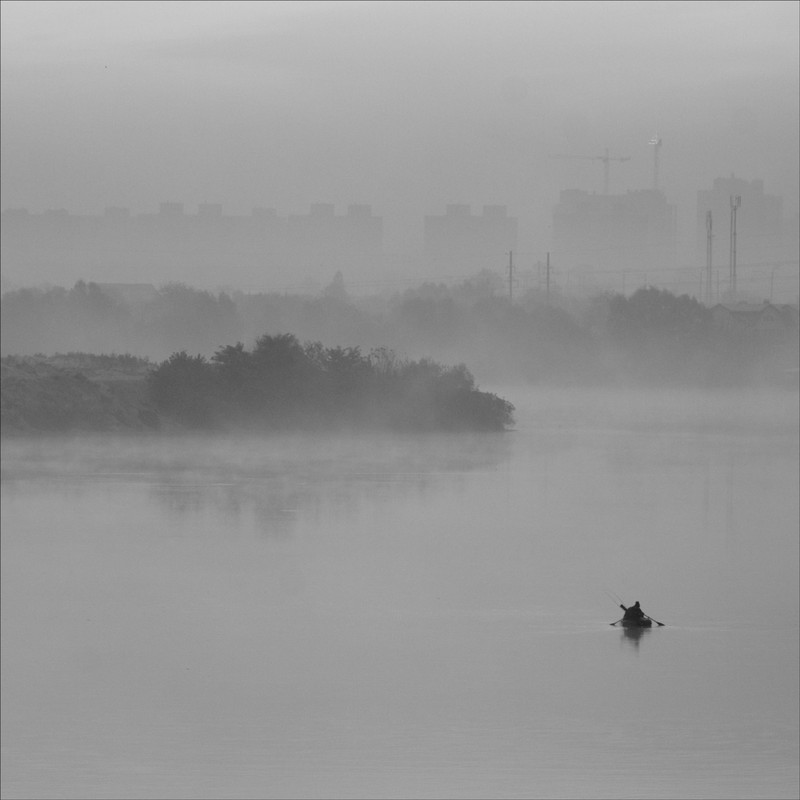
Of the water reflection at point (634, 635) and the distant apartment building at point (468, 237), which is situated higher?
the distant apartment building at point (468, 237)

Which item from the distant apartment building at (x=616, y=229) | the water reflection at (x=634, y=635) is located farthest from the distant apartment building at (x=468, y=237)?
the water reflection at (x=634, y=635)

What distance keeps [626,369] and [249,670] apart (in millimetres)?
26165

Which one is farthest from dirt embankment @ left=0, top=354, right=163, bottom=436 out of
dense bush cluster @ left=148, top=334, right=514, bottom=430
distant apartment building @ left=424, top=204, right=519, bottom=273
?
distant apartment building @ left=424, top=204, right=519, bottom=273

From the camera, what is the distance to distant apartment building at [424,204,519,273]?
3031 centimetres

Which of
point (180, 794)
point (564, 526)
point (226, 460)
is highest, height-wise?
point (226, 460)

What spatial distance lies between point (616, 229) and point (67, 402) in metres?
13.3

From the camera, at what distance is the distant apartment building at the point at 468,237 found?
3031cm

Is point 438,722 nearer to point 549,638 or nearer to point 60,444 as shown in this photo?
point 549,638

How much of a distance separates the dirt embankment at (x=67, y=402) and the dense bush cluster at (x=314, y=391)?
14.5 inches

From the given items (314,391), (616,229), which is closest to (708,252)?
(616,229)

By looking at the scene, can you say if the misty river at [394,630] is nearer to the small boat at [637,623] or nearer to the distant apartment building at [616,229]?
the small boat at [637,623]

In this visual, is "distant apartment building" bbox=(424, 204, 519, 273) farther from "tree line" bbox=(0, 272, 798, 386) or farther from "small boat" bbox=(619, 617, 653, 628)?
"small boat" bbox=(619, 617, 653, 628)

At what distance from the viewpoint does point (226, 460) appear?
70.5 ft

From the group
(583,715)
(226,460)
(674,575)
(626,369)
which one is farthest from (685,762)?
(626,369)
